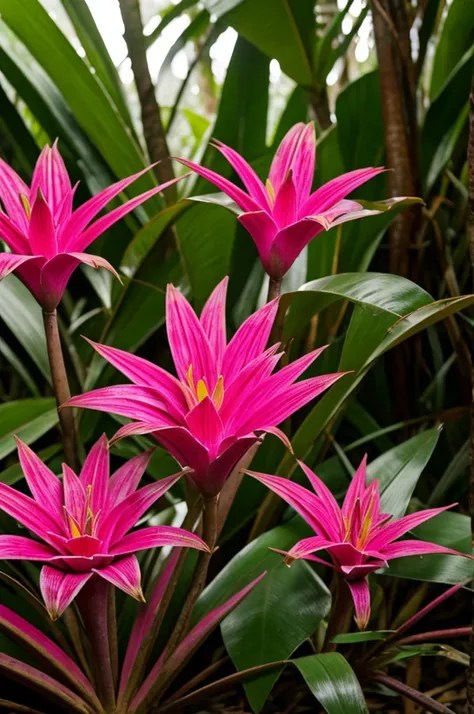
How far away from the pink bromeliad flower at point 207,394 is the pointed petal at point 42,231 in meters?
0.08

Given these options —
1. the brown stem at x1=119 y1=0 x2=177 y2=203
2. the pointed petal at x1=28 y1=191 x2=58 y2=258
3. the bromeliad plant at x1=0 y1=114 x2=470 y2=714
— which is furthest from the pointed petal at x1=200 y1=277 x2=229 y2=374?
the brown stem at x1=119 y1=0 x2=177 y2=203

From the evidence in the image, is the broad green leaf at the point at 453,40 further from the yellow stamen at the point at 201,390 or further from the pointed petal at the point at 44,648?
the pointed petal at the point at 44,648

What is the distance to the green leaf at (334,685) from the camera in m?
0.42

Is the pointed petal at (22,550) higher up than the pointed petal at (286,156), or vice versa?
the pointed petal at (286,156)

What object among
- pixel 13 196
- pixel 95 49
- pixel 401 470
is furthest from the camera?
pixel 95 49

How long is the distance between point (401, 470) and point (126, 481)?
0.26 metres

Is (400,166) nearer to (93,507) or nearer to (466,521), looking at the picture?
(466,521)

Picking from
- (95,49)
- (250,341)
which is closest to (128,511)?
(250,341)

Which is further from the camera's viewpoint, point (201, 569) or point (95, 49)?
point (95, 49)

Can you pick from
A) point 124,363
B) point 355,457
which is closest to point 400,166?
point 355,457

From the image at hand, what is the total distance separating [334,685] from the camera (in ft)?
1.41

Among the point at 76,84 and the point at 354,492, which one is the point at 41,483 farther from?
the point at 76,84

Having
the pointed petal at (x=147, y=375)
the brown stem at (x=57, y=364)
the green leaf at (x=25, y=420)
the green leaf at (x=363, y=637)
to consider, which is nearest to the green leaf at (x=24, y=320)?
the green leaf at (x=25, y=420)

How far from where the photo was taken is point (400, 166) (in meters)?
0.70
